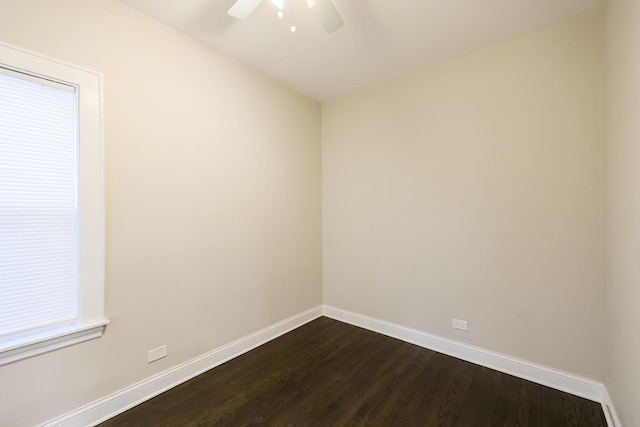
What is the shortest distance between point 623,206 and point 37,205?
10.8 feet

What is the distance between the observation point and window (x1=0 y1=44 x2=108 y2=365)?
4.75ft

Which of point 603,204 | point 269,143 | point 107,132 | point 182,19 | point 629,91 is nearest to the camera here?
point 629,91

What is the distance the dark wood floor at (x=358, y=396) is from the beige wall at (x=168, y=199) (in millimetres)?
333

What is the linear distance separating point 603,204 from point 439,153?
120 centimetres

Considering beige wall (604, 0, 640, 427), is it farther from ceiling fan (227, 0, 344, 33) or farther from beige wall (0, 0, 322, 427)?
beige wall (0, 0, 322, 427)

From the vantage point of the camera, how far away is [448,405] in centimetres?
188

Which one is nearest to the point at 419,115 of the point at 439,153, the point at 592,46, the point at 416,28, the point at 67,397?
the point at 439,153

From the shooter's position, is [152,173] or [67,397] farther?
[152,173]

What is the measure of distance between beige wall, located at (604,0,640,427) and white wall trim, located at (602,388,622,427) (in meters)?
0.06

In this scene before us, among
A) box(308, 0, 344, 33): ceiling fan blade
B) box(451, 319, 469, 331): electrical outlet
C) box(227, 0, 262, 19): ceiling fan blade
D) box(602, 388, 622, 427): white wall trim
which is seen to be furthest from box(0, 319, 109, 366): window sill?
box(602, 388, 622, 427): white wall trim

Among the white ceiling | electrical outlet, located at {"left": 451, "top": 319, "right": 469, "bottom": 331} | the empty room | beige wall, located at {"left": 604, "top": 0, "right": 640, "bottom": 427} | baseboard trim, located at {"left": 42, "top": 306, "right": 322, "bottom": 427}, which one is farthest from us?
electrical outlet, located at {"left": 451, "top": 319, "right": 469, "bottom": 331}

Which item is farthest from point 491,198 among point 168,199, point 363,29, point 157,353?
point 157,353

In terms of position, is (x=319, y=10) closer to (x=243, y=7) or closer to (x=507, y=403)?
(x=243, y=7)

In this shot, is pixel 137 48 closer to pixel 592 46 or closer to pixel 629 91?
pixel 629 91
